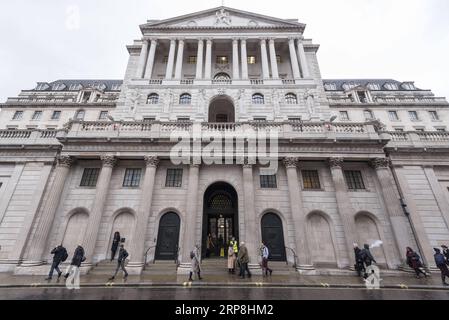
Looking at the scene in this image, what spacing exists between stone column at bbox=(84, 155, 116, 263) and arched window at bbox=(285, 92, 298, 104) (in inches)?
685

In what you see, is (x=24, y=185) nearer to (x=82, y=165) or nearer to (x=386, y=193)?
(x=82, y=165)

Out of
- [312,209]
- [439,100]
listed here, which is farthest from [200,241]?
[439,100]

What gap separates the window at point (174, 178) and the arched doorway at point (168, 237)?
7.12 feet

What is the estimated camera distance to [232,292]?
28.0 feet

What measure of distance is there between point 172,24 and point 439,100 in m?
47.4

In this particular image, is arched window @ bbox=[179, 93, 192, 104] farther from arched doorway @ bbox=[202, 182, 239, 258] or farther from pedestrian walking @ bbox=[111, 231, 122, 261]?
pedestrian walking @ bbox=[111, 231, 122, 261]

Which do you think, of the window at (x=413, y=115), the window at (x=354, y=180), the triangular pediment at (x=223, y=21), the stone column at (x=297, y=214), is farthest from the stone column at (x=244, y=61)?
the window at (x=413, y=115)

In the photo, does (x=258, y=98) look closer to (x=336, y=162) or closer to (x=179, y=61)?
(x=179, y=61)

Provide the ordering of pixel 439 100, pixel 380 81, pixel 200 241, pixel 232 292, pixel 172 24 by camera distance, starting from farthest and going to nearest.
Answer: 1. pixel 380 81
2. pixel 439 100
3. pixel 172 24
4. pixel 200 241
5. pixel 232 292

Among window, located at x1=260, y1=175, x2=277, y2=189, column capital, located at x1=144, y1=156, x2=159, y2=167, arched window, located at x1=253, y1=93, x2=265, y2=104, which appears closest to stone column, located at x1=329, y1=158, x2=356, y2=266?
window, located at x1=260, y1=175, x2=277, y2=189

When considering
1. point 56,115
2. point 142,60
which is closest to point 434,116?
point 142,60

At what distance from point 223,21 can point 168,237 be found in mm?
26529

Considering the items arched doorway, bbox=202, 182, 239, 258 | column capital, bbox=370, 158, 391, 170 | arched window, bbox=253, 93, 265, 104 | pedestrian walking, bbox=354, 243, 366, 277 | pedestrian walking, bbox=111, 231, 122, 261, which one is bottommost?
pedestrian walking, bbox=354, 243, 366, 277

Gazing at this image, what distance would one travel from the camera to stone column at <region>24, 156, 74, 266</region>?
12.5 m
